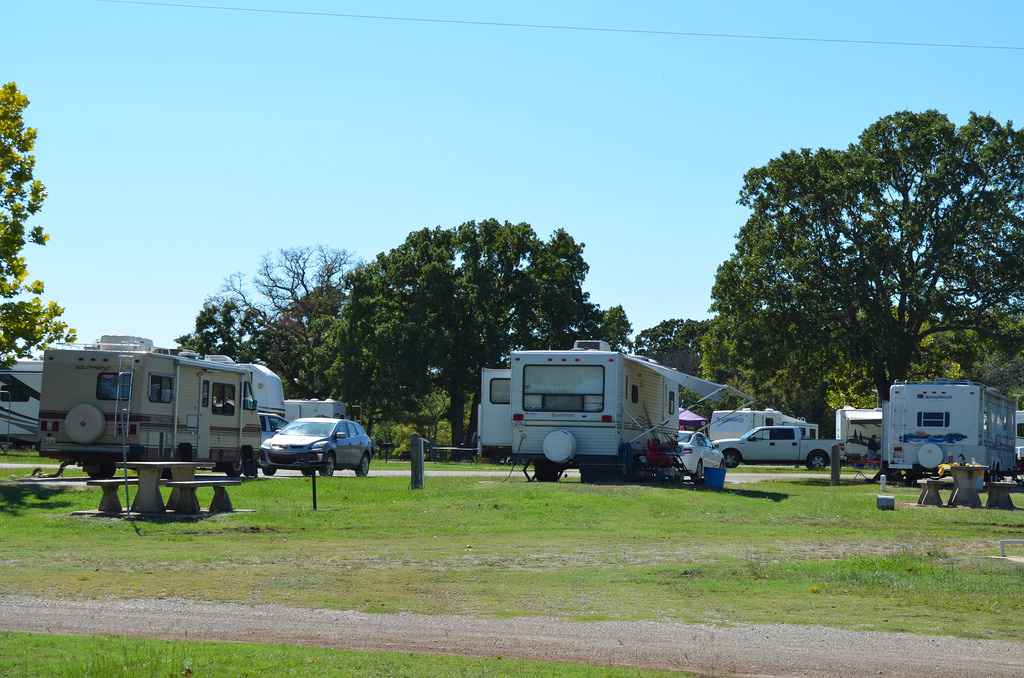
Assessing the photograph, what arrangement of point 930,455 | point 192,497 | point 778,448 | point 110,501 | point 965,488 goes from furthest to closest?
point 778,448, point 930,455, point 965,488, point 192,497, point 110,501

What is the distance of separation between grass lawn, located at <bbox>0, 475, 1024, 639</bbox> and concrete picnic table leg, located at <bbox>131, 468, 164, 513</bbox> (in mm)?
899

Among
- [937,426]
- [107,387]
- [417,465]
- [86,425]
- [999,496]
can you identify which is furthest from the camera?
[937,426]

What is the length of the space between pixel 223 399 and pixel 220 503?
35.4 feet

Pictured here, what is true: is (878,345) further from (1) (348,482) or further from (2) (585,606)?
(2) (585,606)

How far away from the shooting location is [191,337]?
72938 mm

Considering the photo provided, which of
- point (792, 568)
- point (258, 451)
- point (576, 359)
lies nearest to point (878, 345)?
point (576, 359)

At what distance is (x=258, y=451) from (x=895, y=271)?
2466 cm

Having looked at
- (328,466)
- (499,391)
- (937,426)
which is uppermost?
(499,391)

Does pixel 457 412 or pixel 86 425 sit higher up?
pixel 457 412

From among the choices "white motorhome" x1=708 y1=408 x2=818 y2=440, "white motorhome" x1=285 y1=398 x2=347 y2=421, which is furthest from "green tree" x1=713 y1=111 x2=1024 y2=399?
"white motorhome" x1=285 y1=398 x2=347 y2=421

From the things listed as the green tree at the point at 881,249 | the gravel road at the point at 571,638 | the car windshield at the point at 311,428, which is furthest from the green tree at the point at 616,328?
the gravel road at the point at 571,638

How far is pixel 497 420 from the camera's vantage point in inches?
1220

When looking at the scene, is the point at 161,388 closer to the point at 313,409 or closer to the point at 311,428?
the point at 311,428

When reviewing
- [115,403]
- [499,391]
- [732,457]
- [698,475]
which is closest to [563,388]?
[698,475]
